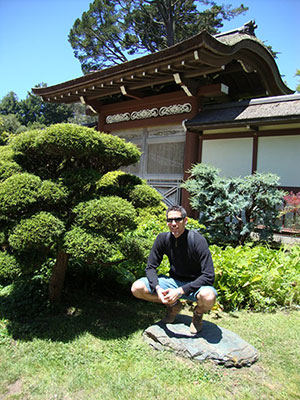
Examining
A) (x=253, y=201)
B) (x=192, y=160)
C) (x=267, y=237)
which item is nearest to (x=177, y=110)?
(x=192, y=160)

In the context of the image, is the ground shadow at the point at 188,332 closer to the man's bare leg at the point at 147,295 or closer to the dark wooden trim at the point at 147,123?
the man's bare leg at the point at 147,295

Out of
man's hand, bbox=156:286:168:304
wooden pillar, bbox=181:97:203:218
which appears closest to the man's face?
man's hand, bbox=156:286:168:304

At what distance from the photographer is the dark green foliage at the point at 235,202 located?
6293 millimetres

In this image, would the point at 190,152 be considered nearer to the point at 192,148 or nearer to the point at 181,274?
the point at 192,148

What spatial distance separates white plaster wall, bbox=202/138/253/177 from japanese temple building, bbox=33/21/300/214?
26 mm

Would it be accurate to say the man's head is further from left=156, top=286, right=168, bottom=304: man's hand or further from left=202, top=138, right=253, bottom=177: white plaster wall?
left=202, top=138, right=253, bottom=177: white plaster wall

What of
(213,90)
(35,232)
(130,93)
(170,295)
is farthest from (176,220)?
(130,93)

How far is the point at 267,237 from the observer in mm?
6438

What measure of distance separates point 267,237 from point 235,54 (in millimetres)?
4810

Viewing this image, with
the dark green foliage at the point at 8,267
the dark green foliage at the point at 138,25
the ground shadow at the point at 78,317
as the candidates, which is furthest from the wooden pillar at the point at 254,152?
the dark green foliage at the point at 138,25

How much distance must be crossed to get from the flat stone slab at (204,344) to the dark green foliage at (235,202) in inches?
138

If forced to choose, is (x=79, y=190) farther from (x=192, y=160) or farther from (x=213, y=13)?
(x=213, y=13)

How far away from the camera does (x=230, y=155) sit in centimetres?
862

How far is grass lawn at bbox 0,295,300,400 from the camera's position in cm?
241
